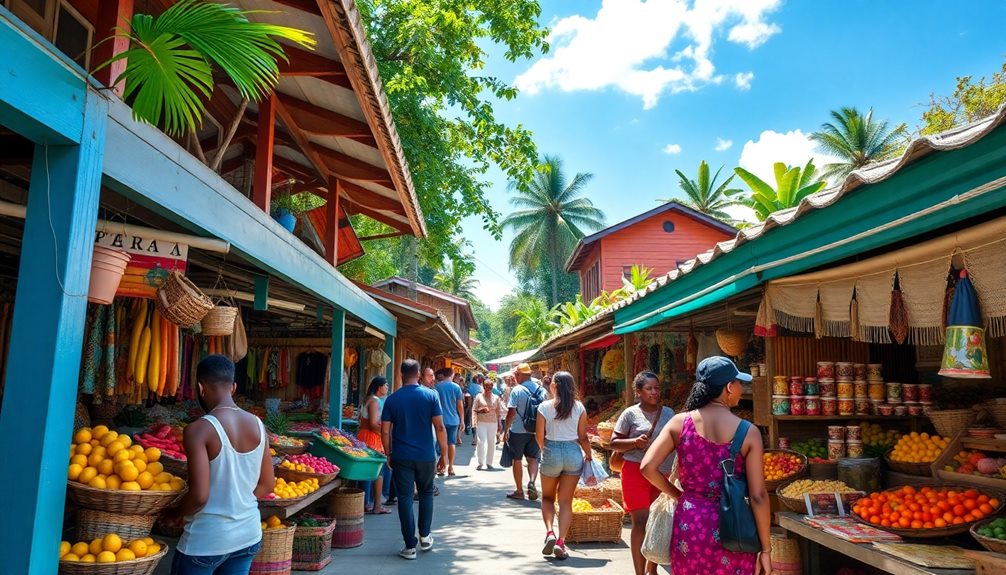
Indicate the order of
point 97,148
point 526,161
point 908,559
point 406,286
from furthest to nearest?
1. point 406,286
2. point 526,161
3. point 908,559
4. point 97,148

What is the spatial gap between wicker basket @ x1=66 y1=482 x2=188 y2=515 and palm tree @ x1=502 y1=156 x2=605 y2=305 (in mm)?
44218

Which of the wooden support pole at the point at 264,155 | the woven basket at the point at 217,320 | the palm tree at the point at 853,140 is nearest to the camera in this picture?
the woven basket at the point at 217,320

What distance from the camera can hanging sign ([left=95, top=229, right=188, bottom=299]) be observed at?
393cm

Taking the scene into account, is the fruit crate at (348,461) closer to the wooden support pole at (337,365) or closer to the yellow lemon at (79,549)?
the wooden support pole at (337,365)

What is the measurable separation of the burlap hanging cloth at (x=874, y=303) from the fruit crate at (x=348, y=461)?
5228mm

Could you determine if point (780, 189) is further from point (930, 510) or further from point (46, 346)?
point (46, 346)

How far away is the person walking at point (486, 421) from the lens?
12844mm

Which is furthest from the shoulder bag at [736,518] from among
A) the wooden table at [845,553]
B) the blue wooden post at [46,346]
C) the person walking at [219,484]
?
the blue wooden post at [46,346]

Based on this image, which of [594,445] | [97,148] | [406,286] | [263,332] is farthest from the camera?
[406,286]

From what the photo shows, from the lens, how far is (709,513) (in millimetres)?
3521

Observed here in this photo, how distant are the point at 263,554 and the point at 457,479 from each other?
7234 mm

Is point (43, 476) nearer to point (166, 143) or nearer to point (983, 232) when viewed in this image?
point (166, 143)

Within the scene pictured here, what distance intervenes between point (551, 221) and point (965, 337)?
4474cm

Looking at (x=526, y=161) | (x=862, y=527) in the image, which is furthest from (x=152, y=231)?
(x=526, y=161)
